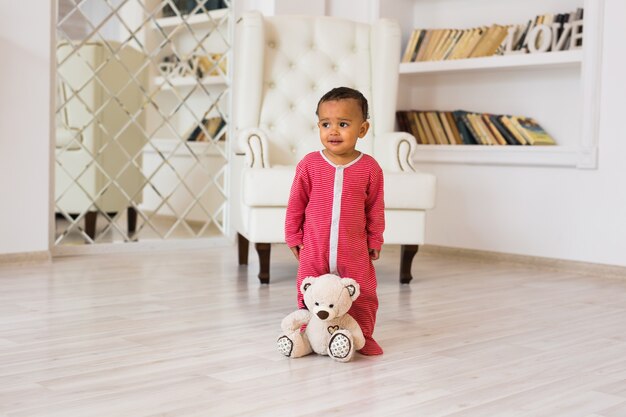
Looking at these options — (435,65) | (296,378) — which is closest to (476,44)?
(435,65)

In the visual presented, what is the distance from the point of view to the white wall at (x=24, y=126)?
11.7 feet

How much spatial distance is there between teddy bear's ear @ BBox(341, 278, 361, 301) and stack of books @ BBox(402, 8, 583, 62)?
2.31 meters

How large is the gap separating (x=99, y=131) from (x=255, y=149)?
1268 mm

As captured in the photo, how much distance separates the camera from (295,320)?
2096mm

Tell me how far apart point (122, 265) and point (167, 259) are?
29 centimetres

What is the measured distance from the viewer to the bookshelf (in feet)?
12.3

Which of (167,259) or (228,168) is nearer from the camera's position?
(167,259)

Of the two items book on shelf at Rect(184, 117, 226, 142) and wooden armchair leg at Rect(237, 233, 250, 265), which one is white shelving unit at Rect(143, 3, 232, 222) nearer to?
book on shelf at Rect(184, 117, 226, 142)

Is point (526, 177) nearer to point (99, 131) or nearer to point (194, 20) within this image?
point (194, 20)

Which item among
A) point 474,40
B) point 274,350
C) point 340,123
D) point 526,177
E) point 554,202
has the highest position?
point 474,40

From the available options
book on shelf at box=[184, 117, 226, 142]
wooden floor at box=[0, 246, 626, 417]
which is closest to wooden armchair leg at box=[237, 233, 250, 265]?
wooden floor at box=[0, 246, 626, 417]

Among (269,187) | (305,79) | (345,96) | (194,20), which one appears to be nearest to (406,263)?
(269,187)

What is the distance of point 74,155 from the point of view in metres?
4.14

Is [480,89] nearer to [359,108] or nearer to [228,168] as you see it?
[228,168]
